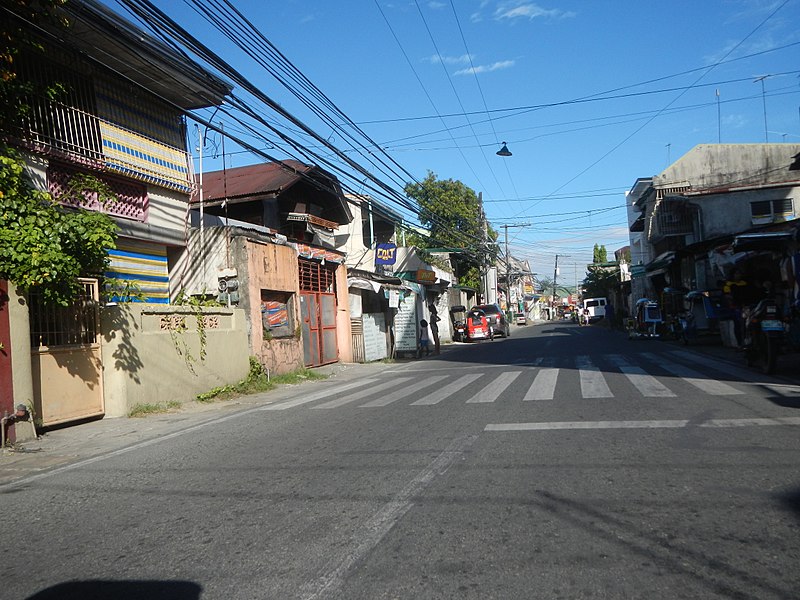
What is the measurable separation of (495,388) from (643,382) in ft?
8.37

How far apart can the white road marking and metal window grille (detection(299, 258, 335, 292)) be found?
512 inches

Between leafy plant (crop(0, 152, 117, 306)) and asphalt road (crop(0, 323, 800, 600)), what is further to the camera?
leafy plant (crop(0, 152, 117, 306))

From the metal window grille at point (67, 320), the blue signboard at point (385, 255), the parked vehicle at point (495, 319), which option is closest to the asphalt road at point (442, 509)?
the metal window grille at point (67, 320)

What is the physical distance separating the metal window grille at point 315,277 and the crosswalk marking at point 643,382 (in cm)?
954

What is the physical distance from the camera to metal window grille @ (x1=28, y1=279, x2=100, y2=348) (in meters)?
9.85

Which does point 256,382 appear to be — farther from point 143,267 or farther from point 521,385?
point 521,385

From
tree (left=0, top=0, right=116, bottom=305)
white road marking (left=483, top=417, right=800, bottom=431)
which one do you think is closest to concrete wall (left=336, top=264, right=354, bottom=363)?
tree (left=0, top=0, right=116, bottom=305)

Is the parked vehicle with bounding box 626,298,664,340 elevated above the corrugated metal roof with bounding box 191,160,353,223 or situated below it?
below

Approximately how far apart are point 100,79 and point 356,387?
27.2 ft

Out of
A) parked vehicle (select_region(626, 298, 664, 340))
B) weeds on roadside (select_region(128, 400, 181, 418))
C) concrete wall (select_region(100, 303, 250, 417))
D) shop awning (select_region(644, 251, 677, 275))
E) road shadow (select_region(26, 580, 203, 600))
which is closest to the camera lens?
road shadow (select_region(26, 580, 203, 600))

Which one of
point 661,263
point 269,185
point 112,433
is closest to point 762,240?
point 112,433

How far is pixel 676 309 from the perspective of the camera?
28094mm

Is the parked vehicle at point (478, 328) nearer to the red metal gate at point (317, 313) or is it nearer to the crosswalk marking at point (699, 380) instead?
the red metal gate at point (317, 313)

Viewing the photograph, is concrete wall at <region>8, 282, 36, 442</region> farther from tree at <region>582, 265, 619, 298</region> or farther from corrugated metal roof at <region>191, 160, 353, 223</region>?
tree at <region>582, 265, 619, 298</region>
